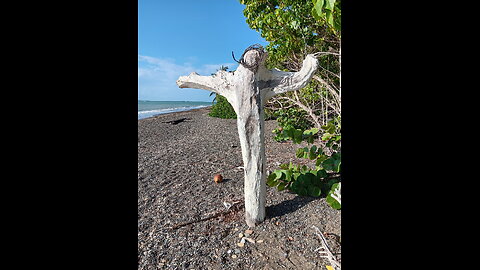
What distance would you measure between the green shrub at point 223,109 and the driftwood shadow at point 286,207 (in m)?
11.8

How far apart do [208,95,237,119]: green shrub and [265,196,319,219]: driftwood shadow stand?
11.8 meters

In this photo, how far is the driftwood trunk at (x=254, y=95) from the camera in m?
2.42

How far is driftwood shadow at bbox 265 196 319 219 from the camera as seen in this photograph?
9.32 ft

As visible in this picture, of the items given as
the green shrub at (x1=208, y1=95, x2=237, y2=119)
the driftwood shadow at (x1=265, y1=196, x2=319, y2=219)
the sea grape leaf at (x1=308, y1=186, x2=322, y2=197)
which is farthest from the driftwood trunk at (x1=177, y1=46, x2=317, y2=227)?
the green shrub at (x1=208, y1=95, x2=237, y2=119)

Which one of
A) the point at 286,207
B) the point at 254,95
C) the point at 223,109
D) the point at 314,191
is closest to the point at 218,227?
the point at 286,207

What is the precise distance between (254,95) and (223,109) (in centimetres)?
1340

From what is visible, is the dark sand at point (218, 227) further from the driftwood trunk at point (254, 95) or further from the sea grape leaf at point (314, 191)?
the driftwood trunk at point (254, 95)

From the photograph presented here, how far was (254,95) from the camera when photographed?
2432 millimetres

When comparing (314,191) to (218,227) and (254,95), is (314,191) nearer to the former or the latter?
(218,227)
